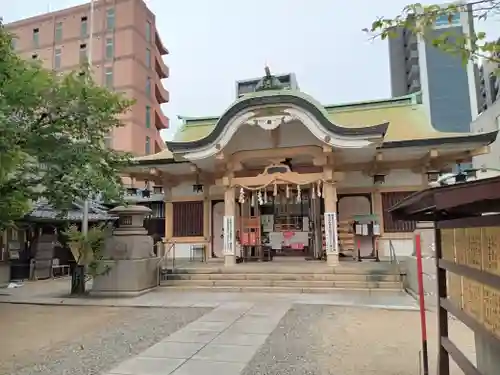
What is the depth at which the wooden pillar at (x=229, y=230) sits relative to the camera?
11594 mm

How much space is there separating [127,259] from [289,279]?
4.02m

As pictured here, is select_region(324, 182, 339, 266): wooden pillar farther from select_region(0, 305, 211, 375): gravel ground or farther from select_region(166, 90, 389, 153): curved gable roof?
select_region(0, 305, 211, 375): gravel ground

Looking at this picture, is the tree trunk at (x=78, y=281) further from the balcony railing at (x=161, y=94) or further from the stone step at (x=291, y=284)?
the balcony railing at (x=161, y=94)

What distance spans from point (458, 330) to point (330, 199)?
18.0 ft

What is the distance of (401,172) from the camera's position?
12859mm

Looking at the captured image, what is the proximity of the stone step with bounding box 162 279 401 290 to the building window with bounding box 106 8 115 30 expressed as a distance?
29.4m

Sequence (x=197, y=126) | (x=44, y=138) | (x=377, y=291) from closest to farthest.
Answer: (x=44, y=138)
(x=377, y=291)
(x=197, y=126)

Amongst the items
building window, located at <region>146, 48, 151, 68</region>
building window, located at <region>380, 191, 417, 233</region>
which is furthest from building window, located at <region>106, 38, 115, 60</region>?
Result: building window, located at <region>380, 191, 417, 233</region>

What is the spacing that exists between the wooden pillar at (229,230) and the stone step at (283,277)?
82cm

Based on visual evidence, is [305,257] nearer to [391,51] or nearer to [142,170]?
[142,170]

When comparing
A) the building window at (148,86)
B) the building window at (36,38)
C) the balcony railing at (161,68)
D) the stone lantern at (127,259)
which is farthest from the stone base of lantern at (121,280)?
the building window at (36,38)

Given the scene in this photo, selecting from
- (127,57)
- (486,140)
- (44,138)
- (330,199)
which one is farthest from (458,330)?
(127,57)

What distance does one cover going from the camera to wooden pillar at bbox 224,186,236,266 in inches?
456

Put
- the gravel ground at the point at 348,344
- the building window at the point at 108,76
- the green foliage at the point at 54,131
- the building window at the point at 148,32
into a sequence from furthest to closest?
1. the building window at the point at 148,32
2. the building window at the point at 108,76
3. the green foliage at the point at 54,131
4. the gravel ground at the point at 348,344
